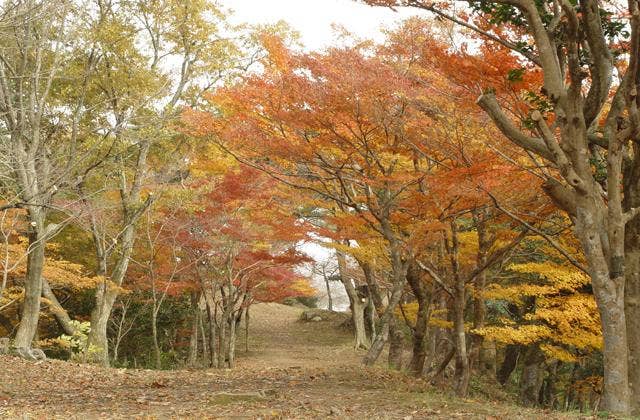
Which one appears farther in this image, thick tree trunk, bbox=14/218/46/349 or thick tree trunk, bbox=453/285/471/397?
thick tree trunk, bbox=14/218/46/349

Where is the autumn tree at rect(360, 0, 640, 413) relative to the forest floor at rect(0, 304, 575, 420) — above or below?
above

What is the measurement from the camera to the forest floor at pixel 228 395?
277 inches

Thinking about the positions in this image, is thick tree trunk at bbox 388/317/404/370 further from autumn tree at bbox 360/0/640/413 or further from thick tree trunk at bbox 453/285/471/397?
autumn tree at bbox 360/0/640/413

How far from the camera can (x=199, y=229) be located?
17.5 metres

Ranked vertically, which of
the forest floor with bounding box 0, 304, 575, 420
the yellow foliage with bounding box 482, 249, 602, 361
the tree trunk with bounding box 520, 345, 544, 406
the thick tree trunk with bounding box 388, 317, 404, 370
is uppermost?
the yellow foliage with bounding box 482, 249, 602, 361

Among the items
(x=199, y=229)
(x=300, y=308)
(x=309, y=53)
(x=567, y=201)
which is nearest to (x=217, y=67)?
(x=199, y=229)

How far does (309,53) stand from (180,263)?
11631mm

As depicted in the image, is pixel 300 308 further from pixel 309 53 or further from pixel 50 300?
pixel 309 53

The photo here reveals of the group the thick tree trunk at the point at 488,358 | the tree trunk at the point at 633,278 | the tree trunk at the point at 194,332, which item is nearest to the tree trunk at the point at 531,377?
the thick tree trunk at the point at 488,358

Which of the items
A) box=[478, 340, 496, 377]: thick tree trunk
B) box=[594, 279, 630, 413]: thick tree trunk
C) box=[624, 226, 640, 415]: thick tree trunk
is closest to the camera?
box=[594, 279, 630, 413]: thick tree trunk

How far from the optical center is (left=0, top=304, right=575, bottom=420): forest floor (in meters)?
7.04

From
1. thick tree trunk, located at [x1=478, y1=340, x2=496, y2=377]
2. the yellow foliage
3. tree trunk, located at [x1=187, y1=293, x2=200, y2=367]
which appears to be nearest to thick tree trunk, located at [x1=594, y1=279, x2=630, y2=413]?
the yellow foliage

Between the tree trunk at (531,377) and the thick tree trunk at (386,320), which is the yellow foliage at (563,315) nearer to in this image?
the thick tree trunk at (386,320)

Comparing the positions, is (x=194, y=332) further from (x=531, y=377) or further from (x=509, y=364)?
(x=531, y=377)
